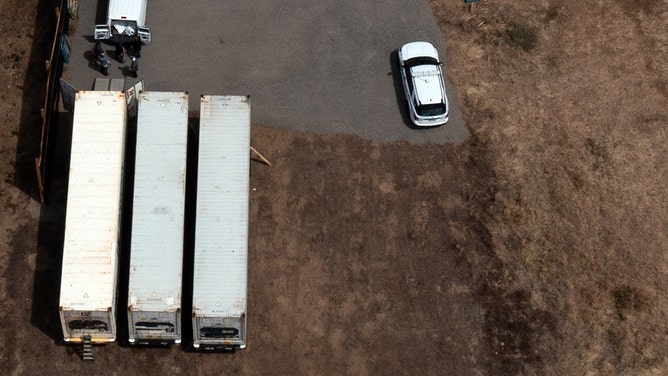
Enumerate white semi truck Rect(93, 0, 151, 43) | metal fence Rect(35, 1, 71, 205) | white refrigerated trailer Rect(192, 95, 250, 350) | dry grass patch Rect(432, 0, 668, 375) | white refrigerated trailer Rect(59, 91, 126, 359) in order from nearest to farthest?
white refrigerated trailer Rect(59, 91, 126, 359) → white refrigerated trailer Rect(192, 95, 250, 350) → dry grass patch Rect(432, 0, 668, 375) → metal fence Rect(35, 1, 71, 205) → white semi truck Rect(93, 0, 151, 43)

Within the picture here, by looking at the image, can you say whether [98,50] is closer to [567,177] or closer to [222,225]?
[222,225]

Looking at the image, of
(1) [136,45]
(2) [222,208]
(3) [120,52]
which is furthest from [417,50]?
(3) [120,52]

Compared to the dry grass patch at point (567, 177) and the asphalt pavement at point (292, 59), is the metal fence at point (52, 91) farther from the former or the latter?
the dry grass patch at point (567, 177)

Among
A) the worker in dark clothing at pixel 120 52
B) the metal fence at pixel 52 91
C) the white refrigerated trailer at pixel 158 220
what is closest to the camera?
the white refrigerated trailer at pixel 158 220

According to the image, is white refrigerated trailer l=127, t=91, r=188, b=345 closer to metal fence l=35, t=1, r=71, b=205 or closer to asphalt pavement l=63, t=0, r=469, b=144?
asphalt pavement l=63, t=0, r=469, b=144

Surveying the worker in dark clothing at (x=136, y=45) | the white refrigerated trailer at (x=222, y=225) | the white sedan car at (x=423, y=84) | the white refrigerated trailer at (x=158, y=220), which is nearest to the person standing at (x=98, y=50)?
the worker in dark clothing at (x=136, y=45)

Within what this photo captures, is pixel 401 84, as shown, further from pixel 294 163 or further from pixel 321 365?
pixel 321 365

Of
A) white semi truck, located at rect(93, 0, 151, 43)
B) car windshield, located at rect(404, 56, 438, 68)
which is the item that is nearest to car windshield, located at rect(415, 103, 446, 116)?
car windshield, located at rect(404, 56, 438, 68)
